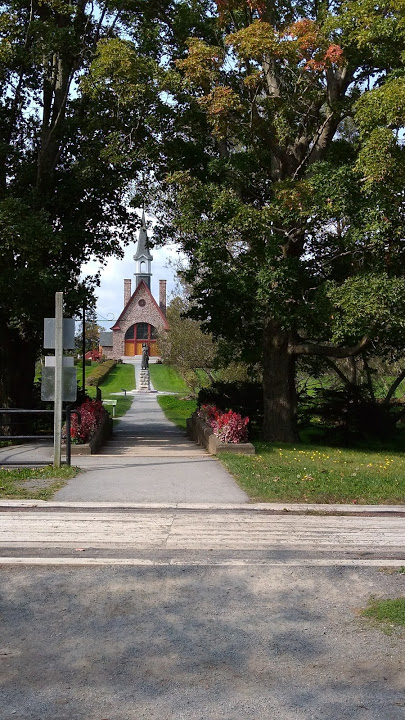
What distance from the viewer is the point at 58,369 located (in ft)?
38.9

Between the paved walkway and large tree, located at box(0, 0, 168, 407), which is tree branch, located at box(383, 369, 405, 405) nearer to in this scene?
large tree, located at box(0, 0, 168, 407)

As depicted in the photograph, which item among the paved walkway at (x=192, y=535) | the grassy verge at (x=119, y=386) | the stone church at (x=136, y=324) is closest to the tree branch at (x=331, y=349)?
the paved walkway at (x=192, y=535)

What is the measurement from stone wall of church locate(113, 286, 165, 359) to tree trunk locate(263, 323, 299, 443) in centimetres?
6718

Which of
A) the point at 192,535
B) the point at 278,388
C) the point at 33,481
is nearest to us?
the point at 192,535

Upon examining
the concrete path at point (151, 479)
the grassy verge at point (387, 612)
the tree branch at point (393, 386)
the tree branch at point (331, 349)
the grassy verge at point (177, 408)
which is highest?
the tree branch at point (331, 349)

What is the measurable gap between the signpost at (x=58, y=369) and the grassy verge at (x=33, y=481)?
21.8 inches

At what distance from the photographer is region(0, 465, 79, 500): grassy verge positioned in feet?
30.9

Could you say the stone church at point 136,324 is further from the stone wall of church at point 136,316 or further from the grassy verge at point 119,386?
the grassy verge at point 119,386

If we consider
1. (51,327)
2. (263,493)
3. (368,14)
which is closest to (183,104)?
(368,14)

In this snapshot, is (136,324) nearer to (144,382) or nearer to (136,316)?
(136,316)

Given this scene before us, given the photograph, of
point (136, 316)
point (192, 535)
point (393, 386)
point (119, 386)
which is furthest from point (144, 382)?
point (192, 535)

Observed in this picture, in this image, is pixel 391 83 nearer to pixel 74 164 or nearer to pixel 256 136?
pixel 256 136

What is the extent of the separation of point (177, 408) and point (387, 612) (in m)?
34.6

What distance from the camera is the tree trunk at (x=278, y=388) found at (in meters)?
19.3
